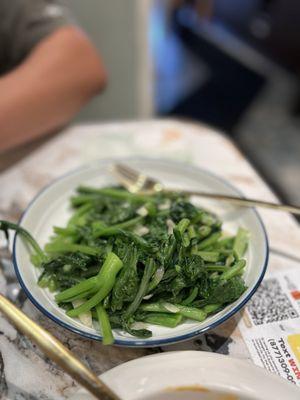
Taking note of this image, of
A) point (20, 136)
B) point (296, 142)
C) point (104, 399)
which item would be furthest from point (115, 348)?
point (296, 142)

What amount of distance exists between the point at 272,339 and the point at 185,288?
0.17 meters

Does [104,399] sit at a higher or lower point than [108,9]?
lower

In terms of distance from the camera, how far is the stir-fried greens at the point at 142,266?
0.69 metres

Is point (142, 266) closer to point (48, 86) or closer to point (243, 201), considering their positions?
point (243, 201)

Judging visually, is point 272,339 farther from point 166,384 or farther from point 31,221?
point 31,221

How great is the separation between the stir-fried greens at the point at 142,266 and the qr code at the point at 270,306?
0.08 metres

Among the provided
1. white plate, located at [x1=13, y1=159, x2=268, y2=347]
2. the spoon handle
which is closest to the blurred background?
white plate, located at [x1=13, y1=159, x2=268, y2=347]

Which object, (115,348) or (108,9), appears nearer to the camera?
(115,348)

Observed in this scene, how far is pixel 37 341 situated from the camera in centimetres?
52

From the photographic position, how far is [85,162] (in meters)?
1.17

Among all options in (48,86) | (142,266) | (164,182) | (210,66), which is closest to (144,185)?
(164,182)

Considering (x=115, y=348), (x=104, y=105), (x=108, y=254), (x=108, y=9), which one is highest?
(x=108, y=9)

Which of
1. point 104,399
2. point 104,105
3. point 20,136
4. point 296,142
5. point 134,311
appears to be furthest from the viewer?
point 296,142

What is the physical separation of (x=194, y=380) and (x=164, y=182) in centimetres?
57
